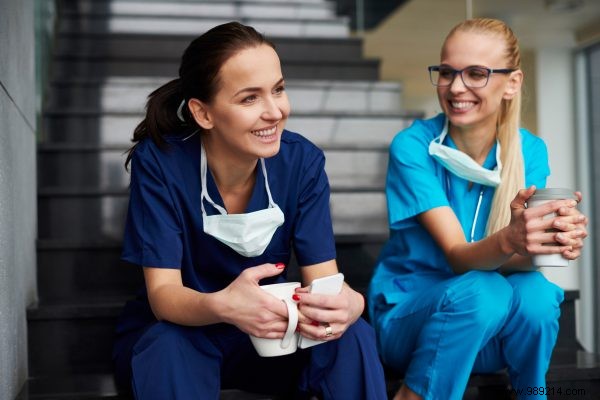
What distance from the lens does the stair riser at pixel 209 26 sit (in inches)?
150

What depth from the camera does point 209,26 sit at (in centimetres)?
394

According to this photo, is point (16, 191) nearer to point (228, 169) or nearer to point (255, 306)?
point (228, 169)

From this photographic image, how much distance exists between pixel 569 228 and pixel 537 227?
0.19ft

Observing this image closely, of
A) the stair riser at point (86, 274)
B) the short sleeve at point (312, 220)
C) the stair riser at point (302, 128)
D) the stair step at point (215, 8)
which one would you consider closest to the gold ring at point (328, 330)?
the short sleeve at point (312, 220)

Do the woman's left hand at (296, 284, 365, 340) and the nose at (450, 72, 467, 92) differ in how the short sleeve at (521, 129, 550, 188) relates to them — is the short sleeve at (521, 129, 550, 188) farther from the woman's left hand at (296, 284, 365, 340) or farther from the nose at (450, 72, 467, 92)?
the woman's left hand at (296, 284, 365, 340)

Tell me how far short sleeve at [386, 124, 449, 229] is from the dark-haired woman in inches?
8.9

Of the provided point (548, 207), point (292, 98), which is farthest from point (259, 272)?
point (292, 98)

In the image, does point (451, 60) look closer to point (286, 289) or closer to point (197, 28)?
point (286, 289)

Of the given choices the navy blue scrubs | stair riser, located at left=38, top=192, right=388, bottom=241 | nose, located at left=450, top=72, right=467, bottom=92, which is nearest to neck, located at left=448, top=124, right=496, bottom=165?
nose, located at left=450, top=72, right=467, bottom=92

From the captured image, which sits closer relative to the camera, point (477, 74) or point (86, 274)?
point (477, 74)

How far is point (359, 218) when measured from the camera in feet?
8.75

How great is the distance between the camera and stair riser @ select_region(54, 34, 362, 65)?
138 inches

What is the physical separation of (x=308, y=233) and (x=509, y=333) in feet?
1.56

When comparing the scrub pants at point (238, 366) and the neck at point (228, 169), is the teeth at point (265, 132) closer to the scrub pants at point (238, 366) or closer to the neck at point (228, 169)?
the neck at point (228, 169)
